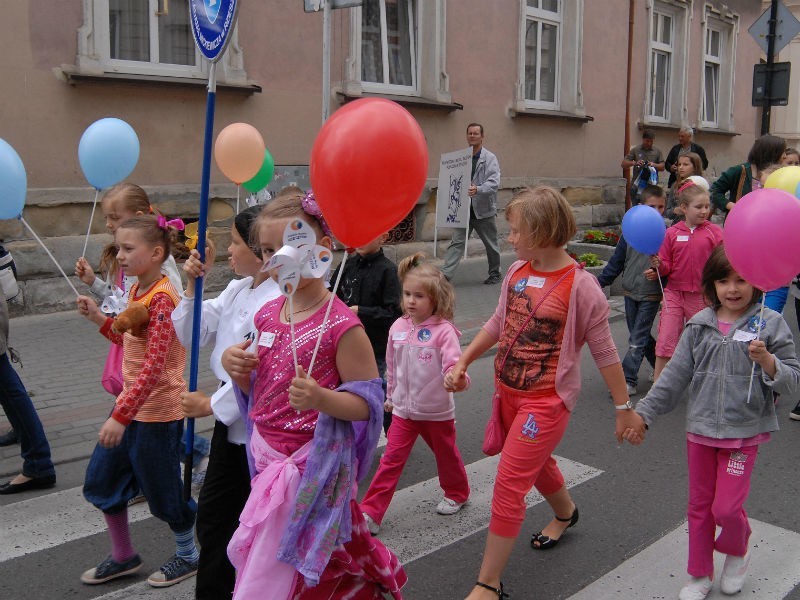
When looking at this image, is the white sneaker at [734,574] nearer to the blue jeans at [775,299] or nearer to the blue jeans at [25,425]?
the blue jeans at [775,299]

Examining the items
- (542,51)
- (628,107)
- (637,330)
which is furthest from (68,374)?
(628,107)

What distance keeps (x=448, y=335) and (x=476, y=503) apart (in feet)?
3.21

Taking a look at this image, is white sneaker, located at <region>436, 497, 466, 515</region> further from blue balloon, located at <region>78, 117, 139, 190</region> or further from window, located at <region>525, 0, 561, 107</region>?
window, located at <region>525, 0, 561, 107</region>

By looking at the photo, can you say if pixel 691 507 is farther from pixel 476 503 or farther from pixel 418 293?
pixel 418 293

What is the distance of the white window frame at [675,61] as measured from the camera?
17000mm

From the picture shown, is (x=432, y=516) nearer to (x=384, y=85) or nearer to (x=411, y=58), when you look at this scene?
(x=384, y=85)

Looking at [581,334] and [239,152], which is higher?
[239,152]

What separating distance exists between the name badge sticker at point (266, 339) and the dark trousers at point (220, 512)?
1.57 ft

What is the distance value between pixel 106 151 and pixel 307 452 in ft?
8.09

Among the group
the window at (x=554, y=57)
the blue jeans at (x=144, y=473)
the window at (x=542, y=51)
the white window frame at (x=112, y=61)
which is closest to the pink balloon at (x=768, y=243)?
the blue jeans at (x=144, y=473)

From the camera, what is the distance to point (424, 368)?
4129 millimetres

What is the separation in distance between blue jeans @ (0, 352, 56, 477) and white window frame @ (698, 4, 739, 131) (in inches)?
677

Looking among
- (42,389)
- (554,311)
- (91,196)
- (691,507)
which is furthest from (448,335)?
(91,196)

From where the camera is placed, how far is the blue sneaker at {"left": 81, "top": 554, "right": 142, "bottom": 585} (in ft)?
11.7
